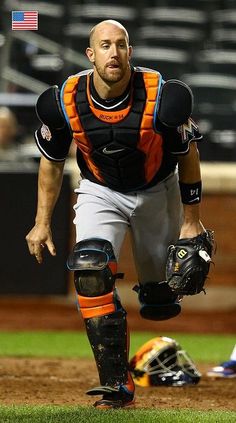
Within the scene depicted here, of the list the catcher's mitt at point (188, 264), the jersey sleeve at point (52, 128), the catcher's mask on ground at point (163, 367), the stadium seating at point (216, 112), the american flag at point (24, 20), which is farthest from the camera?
the stadium seating at point (216, 112)

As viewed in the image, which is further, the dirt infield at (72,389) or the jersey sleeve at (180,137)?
the dirt infield at (72,389)

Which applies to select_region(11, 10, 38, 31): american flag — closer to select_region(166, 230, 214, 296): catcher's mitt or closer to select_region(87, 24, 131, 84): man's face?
select_region(87, 24, 131, 84): man's face

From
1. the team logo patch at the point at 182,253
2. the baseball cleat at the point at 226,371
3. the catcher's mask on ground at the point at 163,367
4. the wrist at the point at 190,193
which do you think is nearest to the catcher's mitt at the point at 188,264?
the team logo patch at the point at 182,253

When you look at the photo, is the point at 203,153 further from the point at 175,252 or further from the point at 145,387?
the point at 175,252

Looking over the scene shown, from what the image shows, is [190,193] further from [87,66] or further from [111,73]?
[87,66]

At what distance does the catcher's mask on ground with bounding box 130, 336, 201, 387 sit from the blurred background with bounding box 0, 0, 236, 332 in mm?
3387

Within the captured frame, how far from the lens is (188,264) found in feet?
16.5

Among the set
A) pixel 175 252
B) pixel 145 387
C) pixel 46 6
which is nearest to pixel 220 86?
pixel 46 6

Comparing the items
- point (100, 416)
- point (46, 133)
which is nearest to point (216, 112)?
point (46, 133)

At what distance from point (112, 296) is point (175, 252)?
456 millimetres

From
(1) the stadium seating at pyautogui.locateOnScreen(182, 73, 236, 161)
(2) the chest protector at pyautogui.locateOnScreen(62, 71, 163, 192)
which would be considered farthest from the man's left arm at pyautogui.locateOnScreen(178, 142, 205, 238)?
(1) the stadium seating at pyautogui.locateOnScreen(182, 73, 236, 161)

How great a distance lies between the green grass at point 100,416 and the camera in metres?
4.33

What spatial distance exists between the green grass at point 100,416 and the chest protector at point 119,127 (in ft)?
3.85

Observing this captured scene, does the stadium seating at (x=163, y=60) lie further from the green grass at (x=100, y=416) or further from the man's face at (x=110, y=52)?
the green grass at (x=100, y=416)
